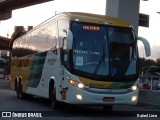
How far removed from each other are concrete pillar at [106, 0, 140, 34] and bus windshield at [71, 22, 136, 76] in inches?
413

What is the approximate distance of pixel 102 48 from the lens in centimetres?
1482

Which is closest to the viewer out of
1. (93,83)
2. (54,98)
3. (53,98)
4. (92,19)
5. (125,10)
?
(93,83)

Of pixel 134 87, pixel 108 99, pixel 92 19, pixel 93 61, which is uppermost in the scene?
pixel 92 19

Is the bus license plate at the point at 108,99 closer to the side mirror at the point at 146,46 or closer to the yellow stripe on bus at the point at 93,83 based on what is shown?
the yellow stripe on bus at the point at 93,83

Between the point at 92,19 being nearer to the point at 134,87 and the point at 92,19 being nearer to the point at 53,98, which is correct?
the point at 134,87

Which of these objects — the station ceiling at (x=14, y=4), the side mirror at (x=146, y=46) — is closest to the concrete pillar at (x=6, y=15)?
the station ceiling at (x=14, y=4)

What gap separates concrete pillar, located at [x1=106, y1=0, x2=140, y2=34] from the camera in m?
25.7

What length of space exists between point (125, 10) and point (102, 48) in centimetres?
1156

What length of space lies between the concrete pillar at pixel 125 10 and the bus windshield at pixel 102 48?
34.4ft

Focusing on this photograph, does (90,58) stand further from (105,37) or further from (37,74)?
(37,74)

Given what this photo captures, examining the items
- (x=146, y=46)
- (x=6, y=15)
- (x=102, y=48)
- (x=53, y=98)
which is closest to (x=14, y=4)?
(x=6, y=15)

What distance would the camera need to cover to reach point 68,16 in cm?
1538

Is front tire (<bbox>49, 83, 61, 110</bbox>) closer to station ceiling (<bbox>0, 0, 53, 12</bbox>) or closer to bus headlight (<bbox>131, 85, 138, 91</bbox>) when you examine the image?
bus headlight (<bbox>131, 85, 138, 91</bbox>)

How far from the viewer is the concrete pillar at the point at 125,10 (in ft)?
84.4
